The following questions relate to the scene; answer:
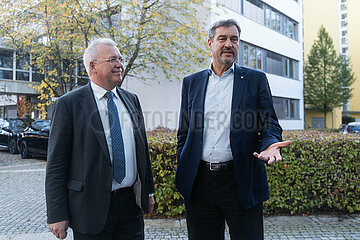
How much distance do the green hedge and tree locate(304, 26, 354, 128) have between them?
1270 inches

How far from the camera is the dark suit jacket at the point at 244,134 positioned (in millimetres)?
Result: 2303

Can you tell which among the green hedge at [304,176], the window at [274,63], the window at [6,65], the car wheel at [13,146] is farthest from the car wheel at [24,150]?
the window at [274,63]

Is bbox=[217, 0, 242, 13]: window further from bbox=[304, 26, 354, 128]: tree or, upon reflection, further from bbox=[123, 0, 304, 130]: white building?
bbox=[304, 26, 354, 128]: tree

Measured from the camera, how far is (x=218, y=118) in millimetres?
2475

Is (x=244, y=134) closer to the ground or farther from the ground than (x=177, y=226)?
farther from the ground

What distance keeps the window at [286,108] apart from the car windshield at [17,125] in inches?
673

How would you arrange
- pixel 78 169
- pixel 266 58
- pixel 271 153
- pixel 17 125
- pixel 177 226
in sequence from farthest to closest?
pixel 266 58
pixel 17 125
pixel 177 226
pixel 78 169
pixel 271 153

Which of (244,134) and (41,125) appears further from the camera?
(41,125)

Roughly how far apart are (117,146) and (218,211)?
3.25 ft

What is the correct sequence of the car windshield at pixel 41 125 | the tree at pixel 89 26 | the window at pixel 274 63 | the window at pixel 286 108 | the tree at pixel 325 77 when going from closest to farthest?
the tree at pixel 89 26, the car windshield at pixel 41 125, the window at pixel 274 63, the window at pixel 286 108, the tree at pixel 325 77

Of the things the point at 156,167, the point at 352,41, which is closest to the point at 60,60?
the point at 156,167

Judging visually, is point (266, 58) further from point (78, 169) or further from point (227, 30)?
point (78, 169)

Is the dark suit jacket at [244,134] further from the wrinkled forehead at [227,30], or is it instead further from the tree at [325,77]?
the tree at [325,77]

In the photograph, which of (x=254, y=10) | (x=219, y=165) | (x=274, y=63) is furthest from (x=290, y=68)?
(x=219, y=165)
